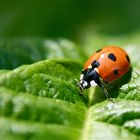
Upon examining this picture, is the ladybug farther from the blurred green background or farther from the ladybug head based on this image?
the blurred green background

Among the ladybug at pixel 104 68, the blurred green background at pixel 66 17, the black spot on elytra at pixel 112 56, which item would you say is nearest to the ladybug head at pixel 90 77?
the ladybug at pixel 104 68

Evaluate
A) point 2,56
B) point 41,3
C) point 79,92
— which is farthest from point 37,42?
point 41,3

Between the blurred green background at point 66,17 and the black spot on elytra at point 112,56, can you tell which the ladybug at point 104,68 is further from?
the blurred green background at point 66,17

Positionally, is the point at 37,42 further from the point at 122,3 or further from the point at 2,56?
the point at 122,3

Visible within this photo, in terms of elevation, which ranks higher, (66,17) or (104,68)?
(66,17)

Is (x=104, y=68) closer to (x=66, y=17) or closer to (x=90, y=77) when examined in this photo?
(x=90, y=77)

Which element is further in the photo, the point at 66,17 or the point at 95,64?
the point at 66,17

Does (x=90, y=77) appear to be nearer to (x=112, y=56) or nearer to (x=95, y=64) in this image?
(x=95, y=64)

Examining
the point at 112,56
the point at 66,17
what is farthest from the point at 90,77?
the point at 66,17
